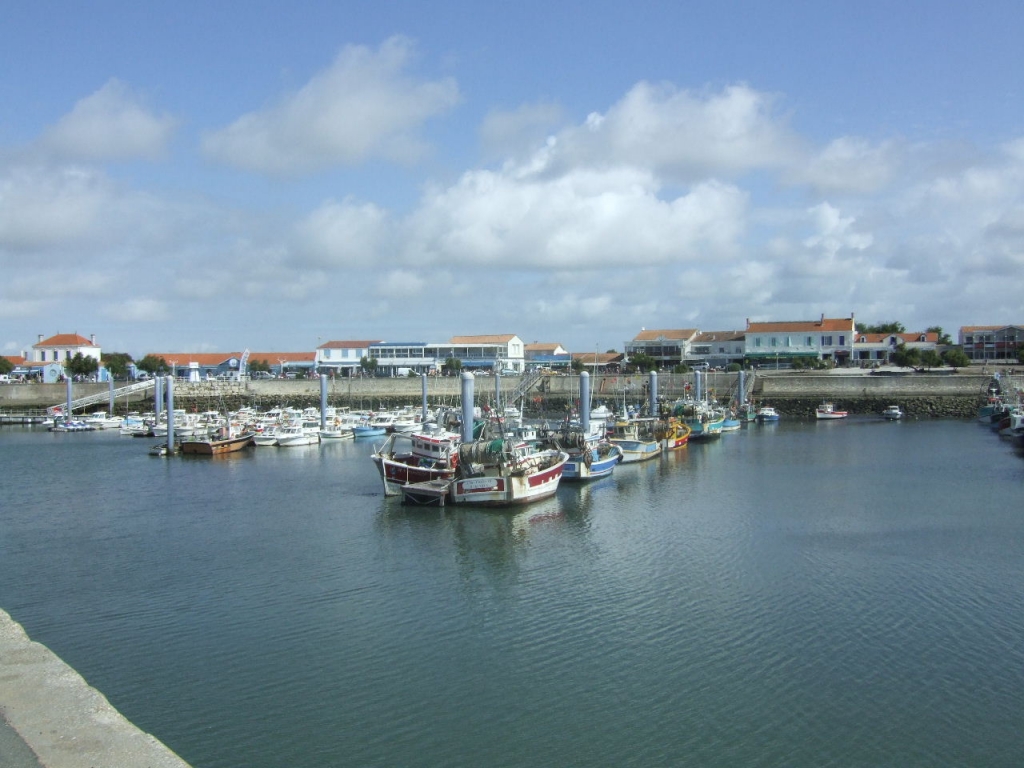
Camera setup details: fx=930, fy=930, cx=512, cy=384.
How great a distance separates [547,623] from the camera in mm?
17172

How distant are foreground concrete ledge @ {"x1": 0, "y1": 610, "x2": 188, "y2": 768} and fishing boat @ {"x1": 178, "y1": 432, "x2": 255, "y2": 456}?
36.9m

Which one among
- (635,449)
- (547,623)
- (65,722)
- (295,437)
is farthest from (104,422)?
(65,722)

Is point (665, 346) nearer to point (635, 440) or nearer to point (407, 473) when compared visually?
point (635, 440)

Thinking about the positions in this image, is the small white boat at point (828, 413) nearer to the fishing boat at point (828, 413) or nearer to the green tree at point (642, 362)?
the fishing boat at point (828, 413)

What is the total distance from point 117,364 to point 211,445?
59549mm

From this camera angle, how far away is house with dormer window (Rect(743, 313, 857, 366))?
93.4 m

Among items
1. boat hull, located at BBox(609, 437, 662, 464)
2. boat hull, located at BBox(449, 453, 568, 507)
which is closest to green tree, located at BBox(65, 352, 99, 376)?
boat hull, located at BBox(609, 437, 662, 464)

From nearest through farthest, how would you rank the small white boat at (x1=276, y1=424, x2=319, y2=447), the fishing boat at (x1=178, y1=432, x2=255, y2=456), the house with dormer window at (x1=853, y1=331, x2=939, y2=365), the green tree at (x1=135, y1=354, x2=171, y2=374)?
1. the fishing boat at (x1=178, y1=432, x2=255, y2=456)
2. the small white boat at (x1=276, y1=424, x2=319, y2=447)
3. the house with dormer window at (x1=853, y1=331, x2=939, y2=365)
4. the green tree at (x1=135, y1=354, x2=171, y2=374)

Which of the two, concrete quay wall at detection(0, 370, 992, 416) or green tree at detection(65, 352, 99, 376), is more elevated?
green tree at detection(65, 352, 99, 376)

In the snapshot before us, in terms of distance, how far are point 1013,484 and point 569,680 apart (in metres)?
25.4

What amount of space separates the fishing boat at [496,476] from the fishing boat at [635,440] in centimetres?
1205

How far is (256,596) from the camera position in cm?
1897

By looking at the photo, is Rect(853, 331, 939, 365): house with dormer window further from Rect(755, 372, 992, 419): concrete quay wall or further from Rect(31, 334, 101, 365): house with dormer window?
Rect(31, 334, 101, 365): house with dormer window

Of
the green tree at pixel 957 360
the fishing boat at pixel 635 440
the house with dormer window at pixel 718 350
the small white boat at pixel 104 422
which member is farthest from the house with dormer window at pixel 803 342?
the small white boat at pixel 104 422
